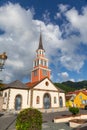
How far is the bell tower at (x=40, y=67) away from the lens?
4812 centimetres

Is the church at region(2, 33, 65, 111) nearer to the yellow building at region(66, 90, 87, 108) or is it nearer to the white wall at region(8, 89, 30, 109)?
the white wall at region(8, 89, 30, 109)

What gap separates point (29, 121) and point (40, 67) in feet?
124

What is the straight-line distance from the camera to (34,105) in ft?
121

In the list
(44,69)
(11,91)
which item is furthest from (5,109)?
(44,69)

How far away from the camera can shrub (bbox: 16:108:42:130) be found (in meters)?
11.2

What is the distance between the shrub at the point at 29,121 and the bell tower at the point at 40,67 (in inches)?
1365

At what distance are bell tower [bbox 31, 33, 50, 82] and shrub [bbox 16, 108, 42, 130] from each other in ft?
114

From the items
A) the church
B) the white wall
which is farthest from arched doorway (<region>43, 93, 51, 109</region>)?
the white wall

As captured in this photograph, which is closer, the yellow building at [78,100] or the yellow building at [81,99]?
the yellow building at [81,99]

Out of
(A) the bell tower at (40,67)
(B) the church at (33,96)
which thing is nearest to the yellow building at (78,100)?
(B) the church at (33,96)

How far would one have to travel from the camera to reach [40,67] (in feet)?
160

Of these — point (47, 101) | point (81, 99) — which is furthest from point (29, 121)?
point (81, 99)

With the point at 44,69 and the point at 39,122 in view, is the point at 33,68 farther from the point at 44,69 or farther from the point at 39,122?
the point at 39,122

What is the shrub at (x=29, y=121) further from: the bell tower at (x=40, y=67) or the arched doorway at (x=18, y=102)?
the bell tower at (x=40, y=67)
